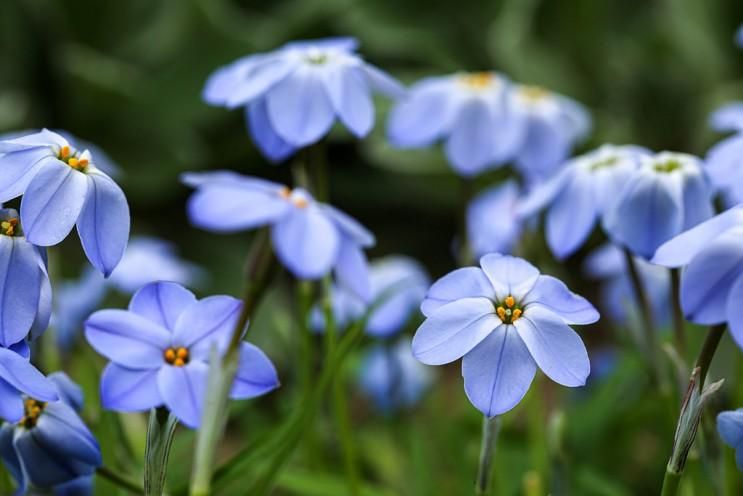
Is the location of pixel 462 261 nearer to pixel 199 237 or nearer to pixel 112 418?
pixel 112 418

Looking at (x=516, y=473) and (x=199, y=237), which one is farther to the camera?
(x=199, y=237)

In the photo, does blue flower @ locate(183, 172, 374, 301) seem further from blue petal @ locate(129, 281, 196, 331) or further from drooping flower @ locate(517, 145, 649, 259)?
drooping flower @ locate(517, 145, 649, 259)

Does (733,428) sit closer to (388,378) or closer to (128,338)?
(128,338)

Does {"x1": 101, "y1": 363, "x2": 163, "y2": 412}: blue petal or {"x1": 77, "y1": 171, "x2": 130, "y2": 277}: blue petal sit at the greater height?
{"x1": 77, "y1": 171, "x2": 130, "y2": 277}: blue petal

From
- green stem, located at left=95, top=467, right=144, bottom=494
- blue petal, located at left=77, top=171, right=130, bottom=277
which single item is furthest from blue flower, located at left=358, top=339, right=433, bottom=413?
blue petal, located at left=77, top=171, right=130, bottom=277

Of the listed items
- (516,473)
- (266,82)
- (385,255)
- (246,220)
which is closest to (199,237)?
(385,255)

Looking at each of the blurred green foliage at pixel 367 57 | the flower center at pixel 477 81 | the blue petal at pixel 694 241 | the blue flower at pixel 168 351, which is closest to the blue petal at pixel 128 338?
the blue flower at pixel 168 351
